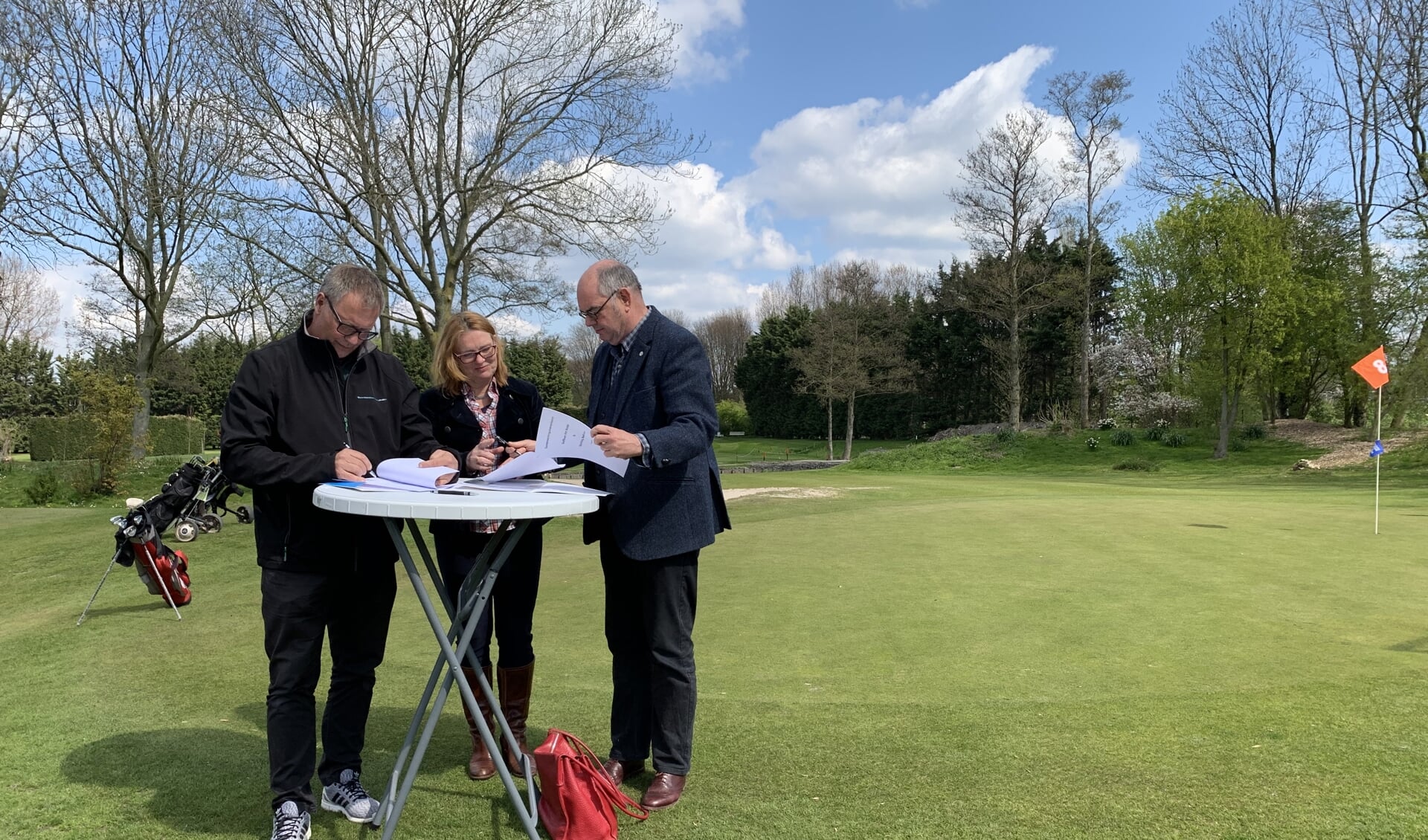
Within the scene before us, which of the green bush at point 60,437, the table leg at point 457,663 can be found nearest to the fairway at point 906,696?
the table leg at point 457,663

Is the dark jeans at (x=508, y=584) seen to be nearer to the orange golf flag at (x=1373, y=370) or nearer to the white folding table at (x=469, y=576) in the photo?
the white folding table at (x=469, y=576)

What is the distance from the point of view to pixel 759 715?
11.7 ft

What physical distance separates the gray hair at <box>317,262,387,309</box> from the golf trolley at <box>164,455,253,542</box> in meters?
7.32

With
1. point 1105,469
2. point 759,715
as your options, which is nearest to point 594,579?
point 759,715

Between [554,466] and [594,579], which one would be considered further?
[594,579]

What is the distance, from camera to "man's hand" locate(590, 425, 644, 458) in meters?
2.48

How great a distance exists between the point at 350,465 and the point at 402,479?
174 mm

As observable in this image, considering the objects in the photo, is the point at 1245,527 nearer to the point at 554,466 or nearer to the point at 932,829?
the point at 932,829

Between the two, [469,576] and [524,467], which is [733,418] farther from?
[524,467]

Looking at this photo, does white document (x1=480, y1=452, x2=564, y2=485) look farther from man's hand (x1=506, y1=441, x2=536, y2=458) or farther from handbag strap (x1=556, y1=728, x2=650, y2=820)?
handbag strap (x1=556, y1=728, x2=650, y2=820)

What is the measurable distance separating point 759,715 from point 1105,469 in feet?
71.3

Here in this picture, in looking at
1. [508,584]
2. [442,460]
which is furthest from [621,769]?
[442,460]

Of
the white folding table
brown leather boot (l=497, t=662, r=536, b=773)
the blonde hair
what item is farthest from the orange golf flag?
the white folding table

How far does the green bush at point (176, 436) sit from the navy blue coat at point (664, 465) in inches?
1154
